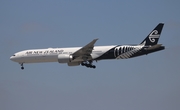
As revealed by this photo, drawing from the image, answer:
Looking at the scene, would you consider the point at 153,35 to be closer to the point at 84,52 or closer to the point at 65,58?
the point at 84,52

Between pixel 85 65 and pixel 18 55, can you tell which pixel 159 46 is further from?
pixel 18 55

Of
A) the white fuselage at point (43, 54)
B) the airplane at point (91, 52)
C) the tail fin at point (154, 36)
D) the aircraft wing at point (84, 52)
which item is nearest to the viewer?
the airplane at point (91, 52)

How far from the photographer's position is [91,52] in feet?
273

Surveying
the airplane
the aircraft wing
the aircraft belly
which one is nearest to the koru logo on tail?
the airplane

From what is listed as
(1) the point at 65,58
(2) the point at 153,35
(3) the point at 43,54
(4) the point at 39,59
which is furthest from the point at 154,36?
(4) the point at 39,59

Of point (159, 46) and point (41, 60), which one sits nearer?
point (159, 46)

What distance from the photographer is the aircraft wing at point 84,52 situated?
8201cm

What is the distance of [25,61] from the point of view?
8744cm

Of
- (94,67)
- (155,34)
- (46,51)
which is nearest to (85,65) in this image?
(94,67)

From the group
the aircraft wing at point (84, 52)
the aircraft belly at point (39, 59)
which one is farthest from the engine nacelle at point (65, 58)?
the aircraft belly at point (39, 59)

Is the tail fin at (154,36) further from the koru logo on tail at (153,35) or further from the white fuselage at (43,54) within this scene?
the white fuselage at (43,54)

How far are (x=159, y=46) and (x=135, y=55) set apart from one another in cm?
448

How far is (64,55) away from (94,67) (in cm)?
576

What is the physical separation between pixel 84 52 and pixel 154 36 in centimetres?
1144
